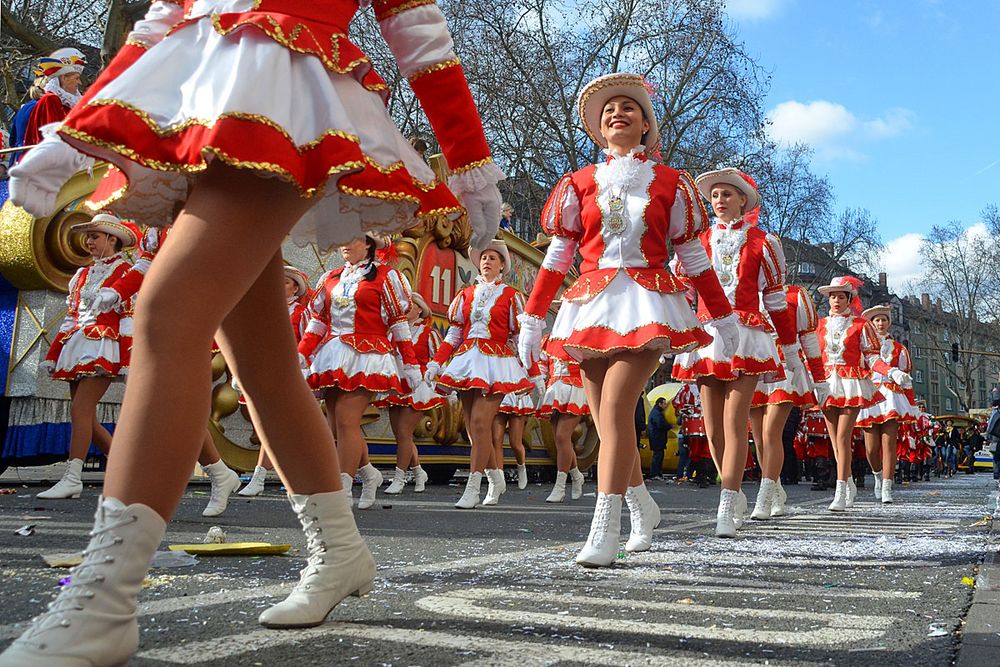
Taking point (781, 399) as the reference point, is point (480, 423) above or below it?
below

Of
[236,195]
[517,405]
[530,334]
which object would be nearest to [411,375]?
[530,334]

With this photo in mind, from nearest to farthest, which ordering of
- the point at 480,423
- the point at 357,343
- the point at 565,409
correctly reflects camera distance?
the point at 357,343 → the point at 480,423 → the point at 565,409

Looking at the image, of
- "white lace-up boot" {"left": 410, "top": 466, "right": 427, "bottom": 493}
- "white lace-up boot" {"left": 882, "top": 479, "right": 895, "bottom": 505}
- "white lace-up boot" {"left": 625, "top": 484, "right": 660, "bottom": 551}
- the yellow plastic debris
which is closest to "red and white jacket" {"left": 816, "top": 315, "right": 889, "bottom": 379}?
"white lace-up boot" {"left": 882, "top": 479, "right": 895, "bottom": 505}

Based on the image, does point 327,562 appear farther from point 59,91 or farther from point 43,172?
point 59,91

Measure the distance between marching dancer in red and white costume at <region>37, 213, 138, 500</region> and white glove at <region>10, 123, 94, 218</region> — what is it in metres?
5.72

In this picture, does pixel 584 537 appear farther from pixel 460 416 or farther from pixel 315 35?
pixel 460 416

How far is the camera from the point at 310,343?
8000 mm

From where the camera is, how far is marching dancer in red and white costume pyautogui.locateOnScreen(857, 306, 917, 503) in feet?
37.3

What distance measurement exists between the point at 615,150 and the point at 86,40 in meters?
19.4

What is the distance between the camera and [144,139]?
6.77 ft

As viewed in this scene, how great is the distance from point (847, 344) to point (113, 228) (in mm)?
7376

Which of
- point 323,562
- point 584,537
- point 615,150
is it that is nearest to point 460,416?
point 584,537

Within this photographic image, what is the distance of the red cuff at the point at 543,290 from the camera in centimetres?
488

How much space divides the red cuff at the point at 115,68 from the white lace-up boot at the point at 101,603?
878mm
